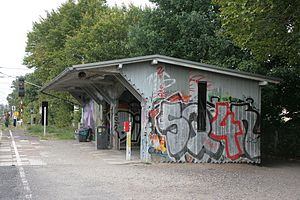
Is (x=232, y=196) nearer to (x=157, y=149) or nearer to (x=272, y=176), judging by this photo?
(x=272, y=176)

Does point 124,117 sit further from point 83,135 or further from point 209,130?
point 209,130

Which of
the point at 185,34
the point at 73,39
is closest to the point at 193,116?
the point at 185,34

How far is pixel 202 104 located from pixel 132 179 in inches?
231

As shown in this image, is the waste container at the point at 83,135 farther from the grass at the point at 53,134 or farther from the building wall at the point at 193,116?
the building wall at the point at 193,116

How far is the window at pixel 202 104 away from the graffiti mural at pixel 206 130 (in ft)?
0.52

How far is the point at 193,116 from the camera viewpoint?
1669 centimetres

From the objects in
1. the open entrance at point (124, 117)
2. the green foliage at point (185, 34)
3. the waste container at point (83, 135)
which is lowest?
the waste container at point (83, 135)

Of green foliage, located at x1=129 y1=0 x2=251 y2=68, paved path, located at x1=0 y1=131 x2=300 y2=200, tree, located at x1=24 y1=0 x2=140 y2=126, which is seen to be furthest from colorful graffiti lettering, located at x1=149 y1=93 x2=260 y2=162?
tree, located at x1=24 y1=0 x2=140 y2=126

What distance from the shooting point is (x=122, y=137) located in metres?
22.6

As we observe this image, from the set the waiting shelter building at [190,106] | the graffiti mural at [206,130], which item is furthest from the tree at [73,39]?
the graffiti mural at [206,130]

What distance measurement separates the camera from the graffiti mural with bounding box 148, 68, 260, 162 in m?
16.2

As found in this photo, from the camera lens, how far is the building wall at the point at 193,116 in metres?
16.2

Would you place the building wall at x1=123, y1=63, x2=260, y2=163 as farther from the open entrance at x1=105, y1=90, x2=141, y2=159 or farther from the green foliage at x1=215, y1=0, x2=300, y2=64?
the open entrance at x1=105, y1=90, x2=141, y2=159

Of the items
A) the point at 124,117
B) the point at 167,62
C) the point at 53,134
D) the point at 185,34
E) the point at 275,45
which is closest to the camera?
the point at 275,45
